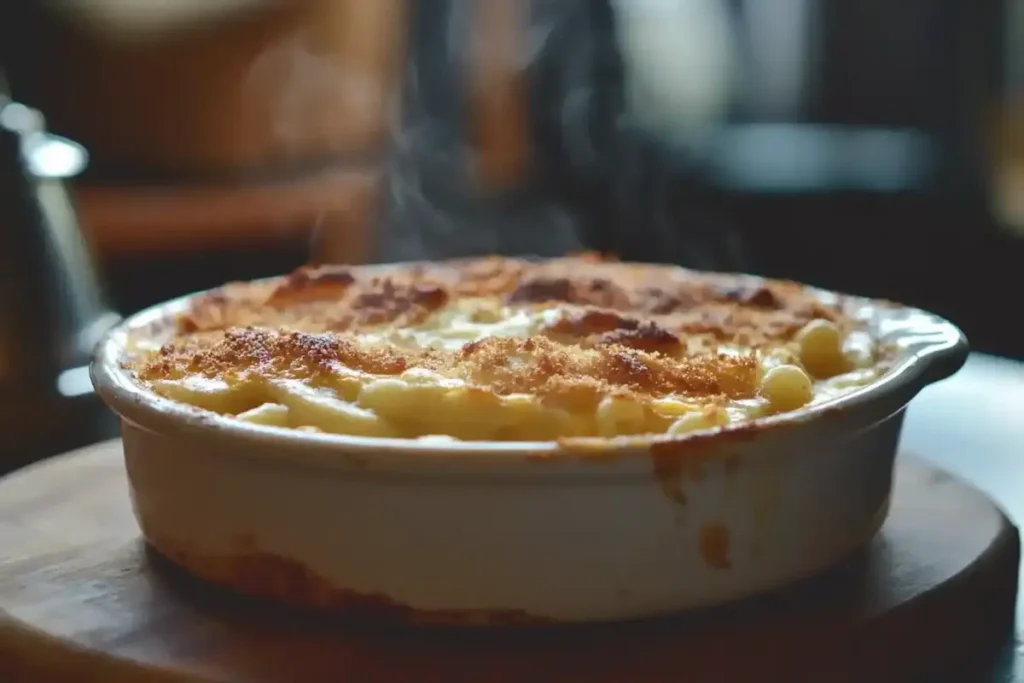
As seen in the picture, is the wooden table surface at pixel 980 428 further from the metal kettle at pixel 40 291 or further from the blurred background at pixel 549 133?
the blurred background at pixel 549 133

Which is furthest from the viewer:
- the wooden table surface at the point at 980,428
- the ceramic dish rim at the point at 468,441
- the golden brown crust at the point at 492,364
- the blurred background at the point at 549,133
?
the blurred background at the point at 549,133

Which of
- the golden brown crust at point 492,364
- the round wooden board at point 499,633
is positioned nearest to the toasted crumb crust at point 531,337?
the golden brown crust at point 492,364

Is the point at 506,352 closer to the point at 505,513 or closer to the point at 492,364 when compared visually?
the point at 492,364

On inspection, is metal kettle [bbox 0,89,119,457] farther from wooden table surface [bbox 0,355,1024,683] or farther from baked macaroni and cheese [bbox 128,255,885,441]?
wooden table surface [bbox 0,355,1024,683]

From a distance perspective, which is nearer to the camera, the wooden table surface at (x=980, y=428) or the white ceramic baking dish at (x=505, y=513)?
the white ceramic baking dish at (x=505, y=513)

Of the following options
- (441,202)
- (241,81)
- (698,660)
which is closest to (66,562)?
(698,660)

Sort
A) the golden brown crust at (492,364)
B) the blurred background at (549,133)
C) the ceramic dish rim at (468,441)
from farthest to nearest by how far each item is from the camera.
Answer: the blurred background at (549,133) < the golden brown crust at (492,364) < the ceramic dish rim at (468,441)

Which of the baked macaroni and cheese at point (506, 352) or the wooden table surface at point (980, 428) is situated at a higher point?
the baked macaroni and cheese at point (506, 352)
